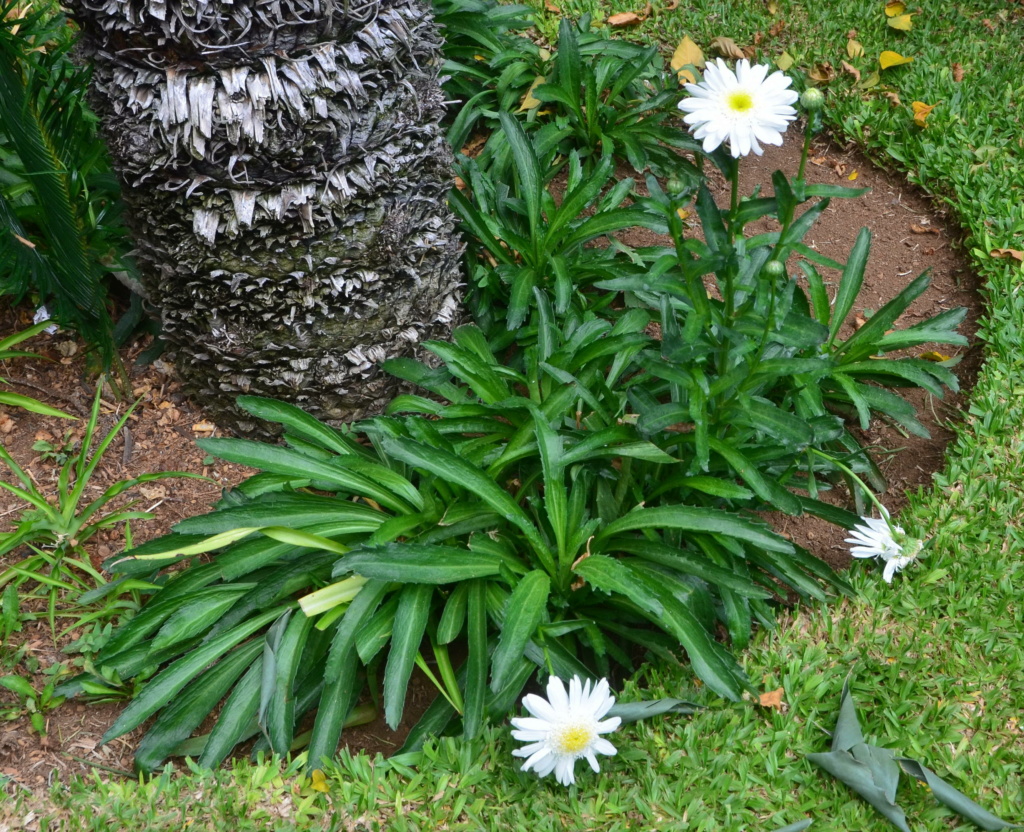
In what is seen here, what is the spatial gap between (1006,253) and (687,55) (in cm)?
160

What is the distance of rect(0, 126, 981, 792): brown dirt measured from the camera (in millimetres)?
2389

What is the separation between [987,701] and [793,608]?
1.73 feet

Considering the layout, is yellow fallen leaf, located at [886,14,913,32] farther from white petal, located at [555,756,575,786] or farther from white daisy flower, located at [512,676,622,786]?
white petal, located at [555,756,575,786]

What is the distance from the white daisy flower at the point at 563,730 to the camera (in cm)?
196

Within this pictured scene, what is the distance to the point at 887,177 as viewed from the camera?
3.88 meters

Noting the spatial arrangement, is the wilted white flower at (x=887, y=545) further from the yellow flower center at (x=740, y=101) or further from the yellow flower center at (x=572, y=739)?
the yellow flower center at (x=740, y=101)

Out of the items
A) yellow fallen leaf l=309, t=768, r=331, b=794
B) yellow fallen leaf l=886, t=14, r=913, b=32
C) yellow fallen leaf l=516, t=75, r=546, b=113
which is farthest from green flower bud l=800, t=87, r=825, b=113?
yellow fallen leaf l=886, t=14, r=913, b=32

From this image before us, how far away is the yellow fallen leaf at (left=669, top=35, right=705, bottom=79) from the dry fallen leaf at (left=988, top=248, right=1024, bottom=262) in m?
1.51

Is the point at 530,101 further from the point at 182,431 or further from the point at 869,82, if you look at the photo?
the point at 182,431

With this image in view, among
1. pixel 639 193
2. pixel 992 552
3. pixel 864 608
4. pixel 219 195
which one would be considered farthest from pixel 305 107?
pixel 992 552

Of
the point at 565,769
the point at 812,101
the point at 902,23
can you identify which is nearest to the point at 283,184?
the point at 812,101

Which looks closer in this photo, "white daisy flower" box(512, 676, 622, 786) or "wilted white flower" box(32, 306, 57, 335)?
"white daisy flower" box(512, 676, 622, 786)

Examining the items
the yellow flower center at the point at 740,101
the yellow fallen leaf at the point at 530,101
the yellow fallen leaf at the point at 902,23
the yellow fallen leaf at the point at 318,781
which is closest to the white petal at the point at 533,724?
the yellow fallen leaf at the point at 318,781

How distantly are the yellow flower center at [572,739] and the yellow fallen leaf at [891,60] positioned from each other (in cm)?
341
